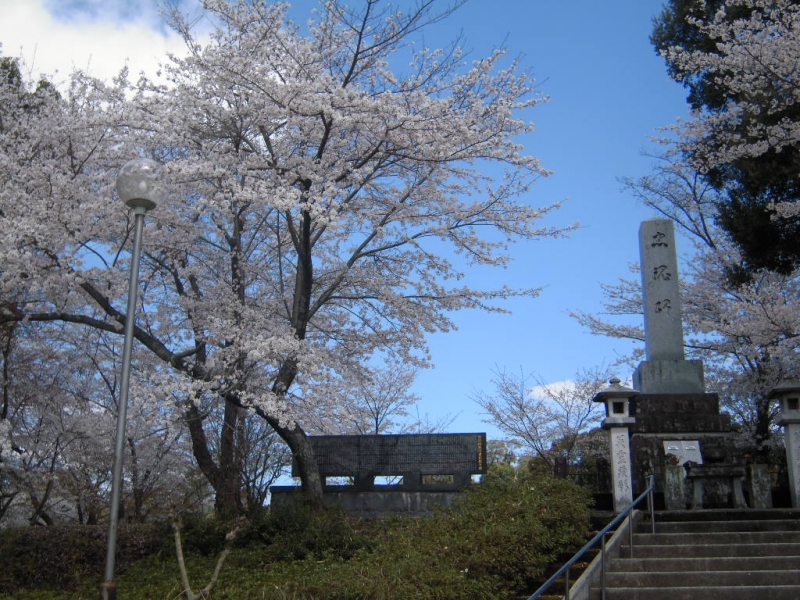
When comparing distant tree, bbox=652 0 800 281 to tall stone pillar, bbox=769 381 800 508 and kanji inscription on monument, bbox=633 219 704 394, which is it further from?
tall stone pillar, bbox=769 381 800 508

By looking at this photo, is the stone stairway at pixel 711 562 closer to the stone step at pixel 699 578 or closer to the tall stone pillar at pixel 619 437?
the stone step at pixel 699 578

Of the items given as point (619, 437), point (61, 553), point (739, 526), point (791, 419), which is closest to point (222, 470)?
point (61, 553)

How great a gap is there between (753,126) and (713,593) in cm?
853

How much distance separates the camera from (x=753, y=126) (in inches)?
490

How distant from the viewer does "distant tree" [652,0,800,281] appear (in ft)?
40.1

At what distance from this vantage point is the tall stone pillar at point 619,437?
10.0m

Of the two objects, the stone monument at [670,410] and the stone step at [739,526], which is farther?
the stone monument at [670,410]

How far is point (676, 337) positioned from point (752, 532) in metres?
4.26

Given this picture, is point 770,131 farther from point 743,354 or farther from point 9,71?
point 9,71

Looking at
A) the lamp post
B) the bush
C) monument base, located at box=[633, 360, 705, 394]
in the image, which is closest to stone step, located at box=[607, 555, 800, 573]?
the bush

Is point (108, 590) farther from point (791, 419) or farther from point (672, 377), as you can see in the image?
point (672, 377)

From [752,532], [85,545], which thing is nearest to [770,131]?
[752,532]

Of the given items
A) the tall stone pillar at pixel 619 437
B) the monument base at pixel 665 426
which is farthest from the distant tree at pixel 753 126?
the tall stone pillar at pixel 619 437

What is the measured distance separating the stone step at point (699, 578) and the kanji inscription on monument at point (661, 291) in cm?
531
